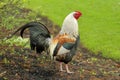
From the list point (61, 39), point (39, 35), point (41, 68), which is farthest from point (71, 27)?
point (41, 68)

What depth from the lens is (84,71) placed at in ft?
43.2

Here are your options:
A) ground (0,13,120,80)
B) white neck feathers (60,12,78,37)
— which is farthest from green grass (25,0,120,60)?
white neck feathers (60,12,78,37)

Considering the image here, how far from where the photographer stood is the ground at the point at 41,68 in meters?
11.2

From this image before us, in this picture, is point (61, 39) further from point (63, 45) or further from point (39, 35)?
point (39, 35)

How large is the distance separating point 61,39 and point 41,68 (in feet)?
4.75

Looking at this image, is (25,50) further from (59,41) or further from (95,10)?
(95,10)

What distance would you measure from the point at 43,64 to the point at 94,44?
702 cm

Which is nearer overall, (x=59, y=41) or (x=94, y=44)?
(x=59, y=41)

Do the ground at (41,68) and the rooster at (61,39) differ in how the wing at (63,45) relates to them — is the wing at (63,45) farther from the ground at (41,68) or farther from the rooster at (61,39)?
the ground at (41,68)

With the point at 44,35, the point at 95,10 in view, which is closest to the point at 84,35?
the point at 95,10

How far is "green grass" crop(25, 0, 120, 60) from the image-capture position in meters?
19.1

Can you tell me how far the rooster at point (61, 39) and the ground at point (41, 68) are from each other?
704 millimetres

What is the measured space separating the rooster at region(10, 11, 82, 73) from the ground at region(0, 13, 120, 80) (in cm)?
70

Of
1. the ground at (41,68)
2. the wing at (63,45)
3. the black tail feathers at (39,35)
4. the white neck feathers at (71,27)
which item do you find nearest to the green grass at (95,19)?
the ground at (41,68)
